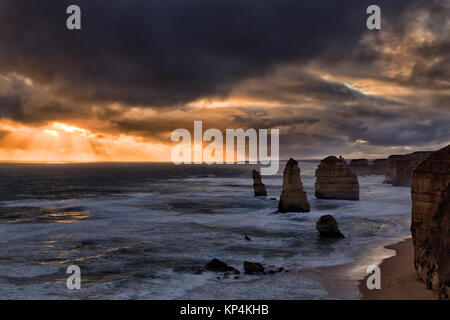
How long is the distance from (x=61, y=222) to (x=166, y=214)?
1295 cm

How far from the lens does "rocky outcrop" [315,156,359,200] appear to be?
59.4 metres

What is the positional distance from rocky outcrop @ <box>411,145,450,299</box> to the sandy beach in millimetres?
510

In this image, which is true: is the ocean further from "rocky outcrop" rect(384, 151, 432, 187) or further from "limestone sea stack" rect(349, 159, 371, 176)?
"limestone sea stack" rect(349, 159, 371, 176)

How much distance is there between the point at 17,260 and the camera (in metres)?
24.9

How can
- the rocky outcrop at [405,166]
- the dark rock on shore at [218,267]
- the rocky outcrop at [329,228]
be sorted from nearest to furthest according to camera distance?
1. the dark rock on shore at [218,267]
2. the rocky outcrop at [329,228]
3. the rocky outcrop at [405,166]

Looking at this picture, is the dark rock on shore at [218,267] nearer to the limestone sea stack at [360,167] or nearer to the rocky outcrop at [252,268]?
the rocky outcrop at [252,268]

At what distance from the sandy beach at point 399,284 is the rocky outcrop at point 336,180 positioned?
121 feet

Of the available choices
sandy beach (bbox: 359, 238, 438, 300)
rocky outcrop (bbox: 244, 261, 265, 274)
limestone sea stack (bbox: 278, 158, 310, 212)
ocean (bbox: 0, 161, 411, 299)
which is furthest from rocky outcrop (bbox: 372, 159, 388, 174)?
rocky outcrop (bbox: 244, 261, 265, 274)

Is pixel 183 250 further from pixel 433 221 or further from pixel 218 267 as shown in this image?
pixel 433 221

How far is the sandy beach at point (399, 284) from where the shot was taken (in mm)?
16031

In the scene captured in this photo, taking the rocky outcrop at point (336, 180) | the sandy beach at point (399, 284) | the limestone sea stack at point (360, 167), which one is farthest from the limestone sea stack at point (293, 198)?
the limestone sea stack at point (360, 167)
